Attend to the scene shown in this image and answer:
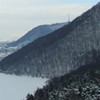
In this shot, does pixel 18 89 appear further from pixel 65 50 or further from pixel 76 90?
pixel 76 90

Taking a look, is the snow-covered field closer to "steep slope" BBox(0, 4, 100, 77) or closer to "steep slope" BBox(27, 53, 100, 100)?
"steep slope" BBox(0, 4, 100, 77)

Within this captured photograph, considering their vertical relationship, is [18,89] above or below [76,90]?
below

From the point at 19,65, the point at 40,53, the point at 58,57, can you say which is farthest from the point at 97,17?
the point at 19,65

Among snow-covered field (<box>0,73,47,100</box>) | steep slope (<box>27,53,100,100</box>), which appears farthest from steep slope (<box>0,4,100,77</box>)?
steep slope (<box>27,53,100,100</box>)

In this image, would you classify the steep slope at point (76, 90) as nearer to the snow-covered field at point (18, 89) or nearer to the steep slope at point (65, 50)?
the snow-covered field at point (18, 89)

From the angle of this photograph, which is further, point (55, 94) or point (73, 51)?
point (73, 51)

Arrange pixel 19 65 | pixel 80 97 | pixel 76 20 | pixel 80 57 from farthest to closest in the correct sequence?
pixel 19 65 < pixel 76 20 < pixel 80 57 < pixel 80 97

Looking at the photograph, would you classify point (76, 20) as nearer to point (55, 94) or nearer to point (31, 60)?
point (31, 60)

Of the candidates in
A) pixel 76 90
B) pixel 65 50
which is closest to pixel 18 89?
pixel 65 50
